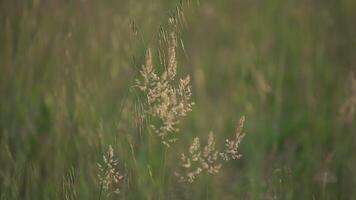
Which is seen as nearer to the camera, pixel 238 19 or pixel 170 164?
pixel 170 164

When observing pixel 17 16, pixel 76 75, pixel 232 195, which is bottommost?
pixel 232 195

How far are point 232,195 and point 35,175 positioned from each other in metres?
0.77

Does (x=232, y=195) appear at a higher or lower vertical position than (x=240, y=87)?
lower

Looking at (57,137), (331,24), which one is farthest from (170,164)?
(331,24)

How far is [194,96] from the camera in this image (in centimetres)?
316

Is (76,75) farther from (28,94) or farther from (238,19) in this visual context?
(238,19)

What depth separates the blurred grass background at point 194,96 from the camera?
7.62 feet

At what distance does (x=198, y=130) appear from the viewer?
2.97 metres

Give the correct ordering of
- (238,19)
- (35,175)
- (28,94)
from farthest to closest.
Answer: (238,19), (28,94), (35,175)

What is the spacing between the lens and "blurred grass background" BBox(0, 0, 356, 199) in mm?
2322

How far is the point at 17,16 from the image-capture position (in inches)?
121

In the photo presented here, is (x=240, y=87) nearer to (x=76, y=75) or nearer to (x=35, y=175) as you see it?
(x=76, y=75)

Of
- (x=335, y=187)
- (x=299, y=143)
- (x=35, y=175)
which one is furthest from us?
(x=299, y=143)

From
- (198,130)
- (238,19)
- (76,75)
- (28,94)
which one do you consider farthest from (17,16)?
(238,19)
